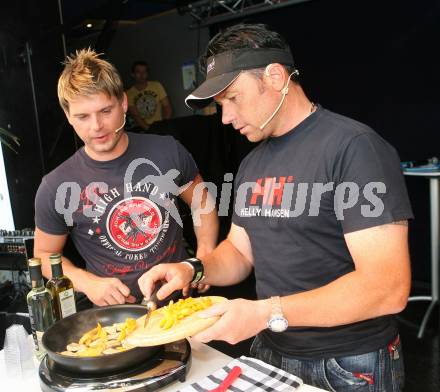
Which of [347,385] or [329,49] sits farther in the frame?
[329,49]

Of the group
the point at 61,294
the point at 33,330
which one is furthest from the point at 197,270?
the point at 33,330


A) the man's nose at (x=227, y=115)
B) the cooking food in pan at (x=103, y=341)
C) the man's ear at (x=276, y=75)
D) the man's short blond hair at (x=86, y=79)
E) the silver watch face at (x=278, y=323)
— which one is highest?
the man's short blond hair at (x=86, y=79)

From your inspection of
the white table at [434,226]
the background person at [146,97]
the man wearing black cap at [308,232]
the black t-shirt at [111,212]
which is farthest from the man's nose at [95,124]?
the background person at [146,97]

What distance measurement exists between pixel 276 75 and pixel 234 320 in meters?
0.73

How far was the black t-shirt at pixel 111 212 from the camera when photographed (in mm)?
1956

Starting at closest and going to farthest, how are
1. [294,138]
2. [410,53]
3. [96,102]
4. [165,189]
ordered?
[294,138] → [96,102] → [165,189] → [410,53]

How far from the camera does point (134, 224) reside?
1.99 meters

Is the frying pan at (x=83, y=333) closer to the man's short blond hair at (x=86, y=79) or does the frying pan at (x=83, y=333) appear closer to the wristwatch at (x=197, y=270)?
the wristwatch at (x=197, y=270)

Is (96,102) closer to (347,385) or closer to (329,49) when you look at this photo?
(347,385)

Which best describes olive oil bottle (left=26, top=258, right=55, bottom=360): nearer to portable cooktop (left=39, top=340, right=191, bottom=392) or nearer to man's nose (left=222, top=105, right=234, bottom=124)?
portable cooktop (left=39, top=340, right=191, bottom=392)

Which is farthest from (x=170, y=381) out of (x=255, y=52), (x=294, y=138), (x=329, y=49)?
(x=329, y=49)

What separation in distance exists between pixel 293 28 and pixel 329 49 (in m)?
0.53

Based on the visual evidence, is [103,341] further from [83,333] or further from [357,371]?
[357,371]

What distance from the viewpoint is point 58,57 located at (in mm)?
3365
